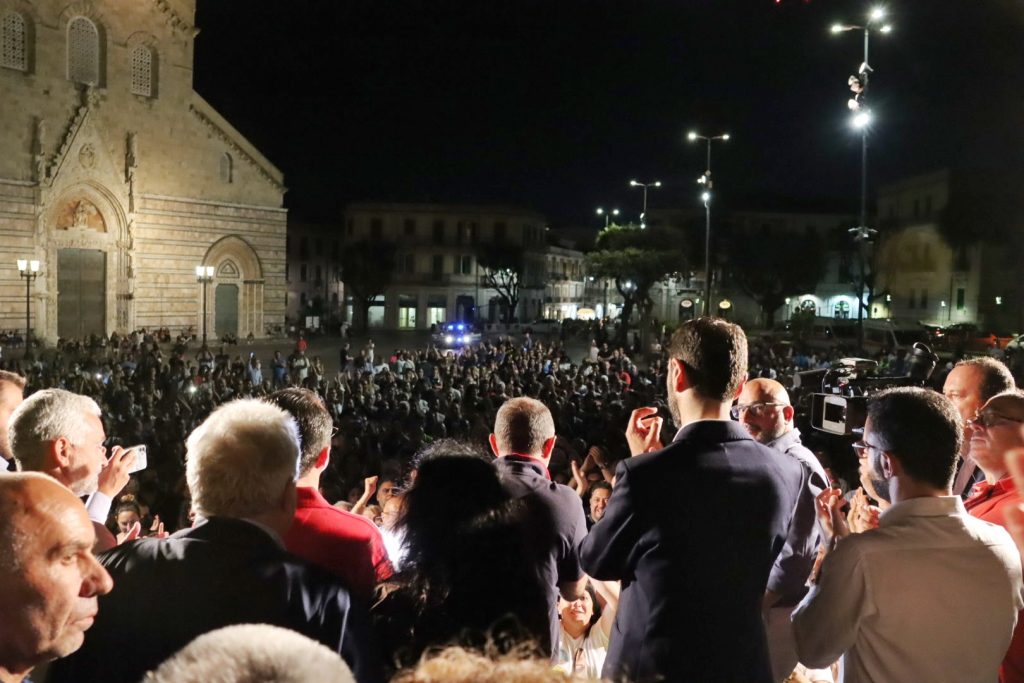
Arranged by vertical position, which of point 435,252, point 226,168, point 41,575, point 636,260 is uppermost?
point 226,168

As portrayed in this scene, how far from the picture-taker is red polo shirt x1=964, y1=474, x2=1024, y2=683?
3.05 m

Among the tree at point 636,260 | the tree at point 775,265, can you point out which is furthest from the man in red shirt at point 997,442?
the tree at point 775,265

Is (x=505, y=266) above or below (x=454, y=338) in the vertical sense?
above

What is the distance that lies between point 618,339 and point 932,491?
37.5 metres

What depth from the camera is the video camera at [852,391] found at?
426 centimetres

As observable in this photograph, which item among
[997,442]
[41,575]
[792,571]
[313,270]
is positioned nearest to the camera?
[41,575]

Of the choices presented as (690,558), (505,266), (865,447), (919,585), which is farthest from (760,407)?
(505,266)

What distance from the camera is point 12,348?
30.1m

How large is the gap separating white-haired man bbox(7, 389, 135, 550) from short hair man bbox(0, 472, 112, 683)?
138 cm

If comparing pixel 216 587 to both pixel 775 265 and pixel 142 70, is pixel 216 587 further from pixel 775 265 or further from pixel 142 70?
pixel 775 265

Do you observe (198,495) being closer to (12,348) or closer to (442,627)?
(442,627)

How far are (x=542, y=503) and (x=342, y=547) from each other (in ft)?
2.49

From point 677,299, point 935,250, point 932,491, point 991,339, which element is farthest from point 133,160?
point 935,250

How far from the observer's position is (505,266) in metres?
65.0
